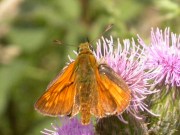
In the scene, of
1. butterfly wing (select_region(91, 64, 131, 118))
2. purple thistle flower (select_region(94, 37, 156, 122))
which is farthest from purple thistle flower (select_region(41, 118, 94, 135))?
butterfly wing (select_region(91, 64, 131, 118))

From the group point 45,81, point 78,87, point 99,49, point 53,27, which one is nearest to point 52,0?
point 53,27

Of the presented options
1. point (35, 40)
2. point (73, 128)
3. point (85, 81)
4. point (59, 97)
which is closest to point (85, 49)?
point (85, 81)

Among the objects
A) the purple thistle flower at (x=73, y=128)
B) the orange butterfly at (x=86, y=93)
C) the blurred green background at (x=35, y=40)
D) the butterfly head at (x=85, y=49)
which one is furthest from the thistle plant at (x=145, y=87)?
the blurred green background at (x=35, y=40)

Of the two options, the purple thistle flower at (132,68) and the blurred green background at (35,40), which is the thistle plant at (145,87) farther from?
the blurred green background at (35,40)

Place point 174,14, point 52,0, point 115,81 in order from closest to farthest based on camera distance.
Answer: point 115,81, point 174,14, point 52,0

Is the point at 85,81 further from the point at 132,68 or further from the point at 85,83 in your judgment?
the point at 132,68

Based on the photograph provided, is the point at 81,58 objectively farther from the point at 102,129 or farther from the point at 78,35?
the point at 78,35

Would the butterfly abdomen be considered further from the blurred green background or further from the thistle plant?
the blurred green background
